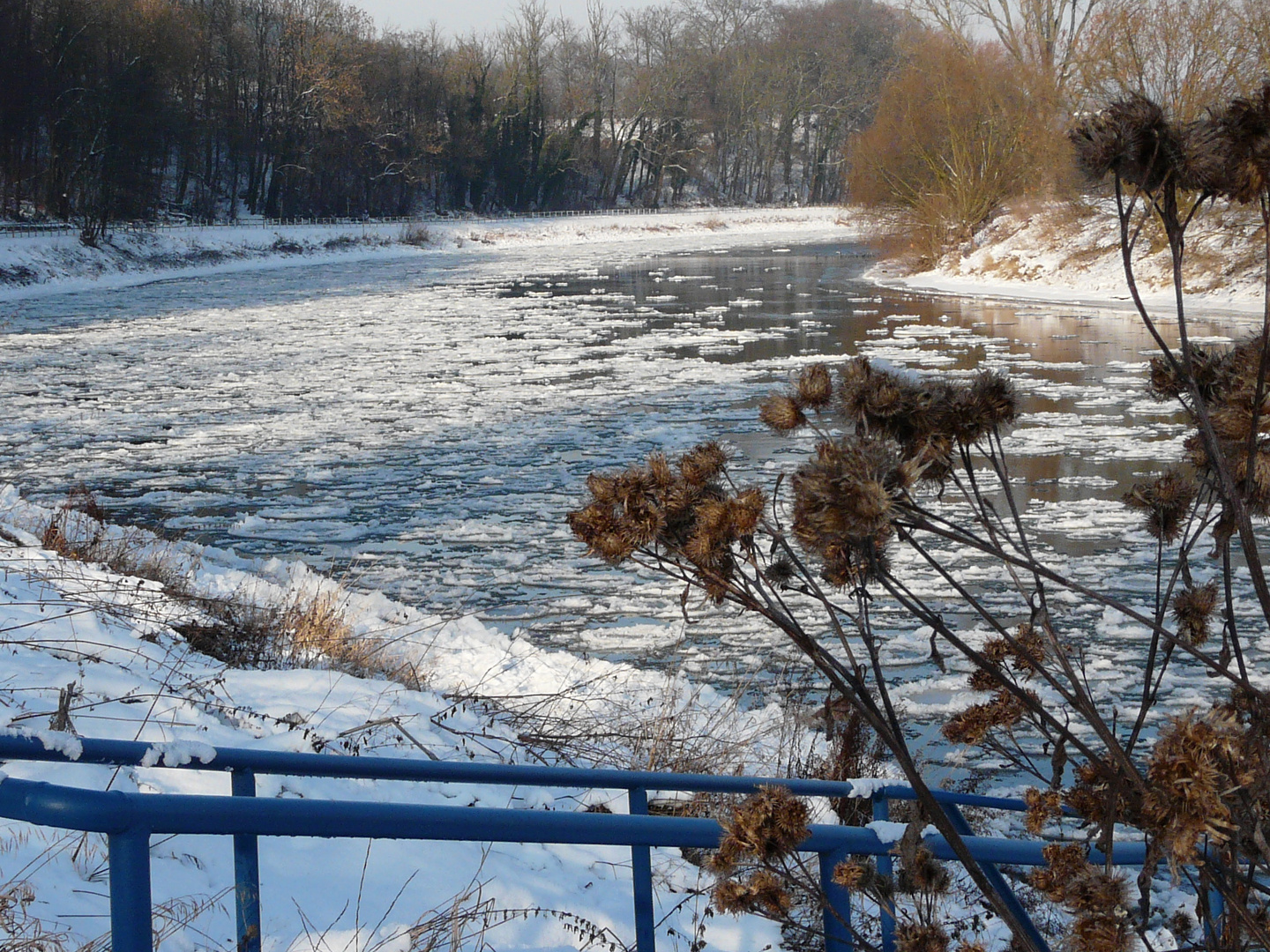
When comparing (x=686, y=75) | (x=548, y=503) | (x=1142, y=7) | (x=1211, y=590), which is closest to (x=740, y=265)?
(x=1142, y=7)

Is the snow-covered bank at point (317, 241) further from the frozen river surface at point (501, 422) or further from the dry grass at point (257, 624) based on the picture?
the dry grass at point (257, 624)

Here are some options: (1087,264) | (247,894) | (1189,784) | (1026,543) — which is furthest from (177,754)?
(1087,264)

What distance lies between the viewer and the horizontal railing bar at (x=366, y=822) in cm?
137

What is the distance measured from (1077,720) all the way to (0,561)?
5882mm

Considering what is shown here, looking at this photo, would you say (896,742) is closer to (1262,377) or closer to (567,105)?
(1262,377)

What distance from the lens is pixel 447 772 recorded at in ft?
7.50

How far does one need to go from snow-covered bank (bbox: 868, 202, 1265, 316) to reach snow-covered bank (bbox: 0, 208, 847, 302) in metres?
21.5

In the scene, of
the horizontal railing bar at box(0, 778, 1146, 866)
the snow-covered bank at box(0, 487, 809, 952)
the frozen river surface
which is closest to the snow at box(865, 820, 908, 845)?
the horizontal railing bar at box(0, 778, 1146, 866)

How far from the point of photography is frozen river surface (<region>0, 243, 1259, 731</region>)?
8328mm

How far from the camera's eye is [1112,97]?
1.78 m

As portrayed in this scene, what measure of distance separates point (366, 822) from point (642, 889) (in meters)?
1.22

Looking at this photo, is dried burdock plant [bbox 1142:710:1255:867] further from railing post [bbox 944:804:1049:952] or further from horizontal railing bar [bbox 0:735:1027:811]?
horizontal railing bar [bbox 0:735:1027:811]

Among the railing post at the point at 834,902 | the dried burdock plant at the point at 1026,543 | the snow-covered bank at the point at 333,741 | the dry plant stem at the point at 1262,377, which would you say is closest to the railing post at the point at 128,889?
the dried burdock plant at the point at 1026,543

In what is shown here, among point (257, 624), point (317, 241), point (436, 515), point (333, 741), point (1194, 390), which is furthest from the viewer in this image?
point (317, 241)
